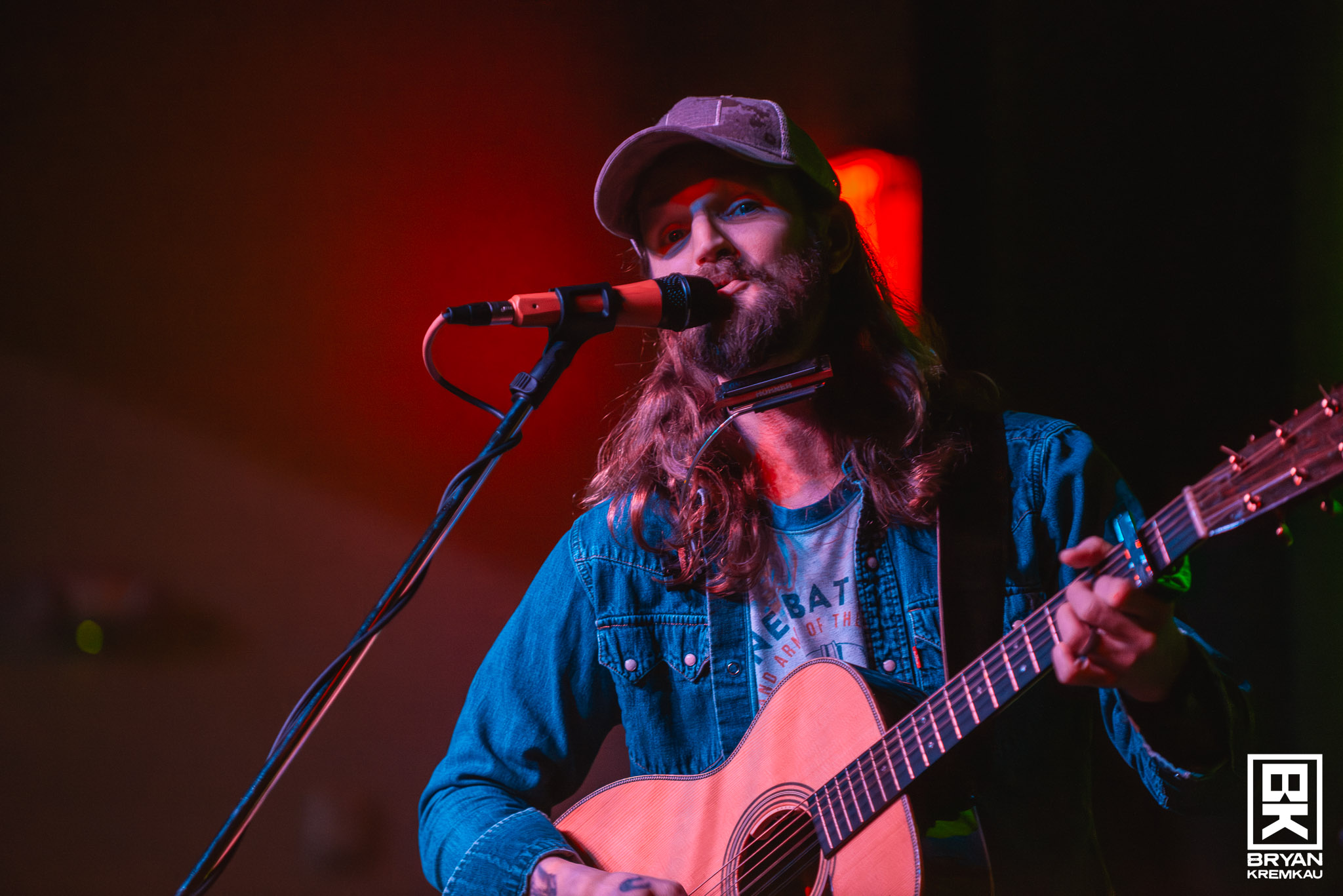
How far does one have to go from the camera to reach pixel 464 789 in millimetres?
1782

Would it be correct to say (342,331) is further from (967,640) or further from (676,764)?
(967,640)

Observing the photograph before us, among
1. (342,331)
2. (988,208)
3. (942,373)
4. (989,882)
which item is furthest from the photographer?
(342,331)

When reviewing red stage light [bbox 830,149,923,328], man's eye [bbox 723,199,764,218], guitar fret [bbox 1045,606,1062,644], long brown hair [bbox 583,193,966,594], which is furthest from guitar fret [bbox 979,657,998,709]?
red stage light [bbox 830,149,923,328]

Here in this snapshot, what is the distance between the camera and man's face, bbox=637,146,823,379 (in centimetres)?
163

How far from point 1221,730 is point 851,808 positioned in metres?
0.53

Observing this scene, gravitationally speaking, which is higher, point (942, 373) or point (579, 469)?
point (942, 373)

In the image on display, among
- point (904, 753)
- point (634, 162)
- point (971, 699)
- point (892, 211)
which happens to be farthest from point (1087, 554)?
point (892, 211)

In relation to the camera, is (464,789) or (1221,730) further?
(464,789)

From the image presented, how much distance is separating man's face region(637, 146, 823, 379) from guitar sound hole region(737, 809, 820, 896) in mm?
813

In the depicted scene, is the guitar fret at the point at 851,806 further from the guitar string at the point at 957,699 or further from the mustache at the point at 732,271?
the mustache at the point at 732,271

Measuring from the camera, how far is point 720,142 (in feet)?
5.49

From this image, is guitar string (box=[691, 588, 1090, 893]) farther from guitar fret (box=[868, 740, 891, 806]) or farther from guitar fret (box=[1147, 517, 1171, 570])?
guitar fret (box=[1147, 517, 1171, 570])

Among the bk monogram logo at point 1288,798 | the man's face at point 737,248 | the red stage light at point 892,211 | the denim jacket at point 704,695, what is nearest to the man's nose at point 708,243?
the man's face at point 737,248

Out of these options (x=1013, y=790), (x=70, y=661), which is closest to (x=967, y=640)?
(x=1013, y=790)
